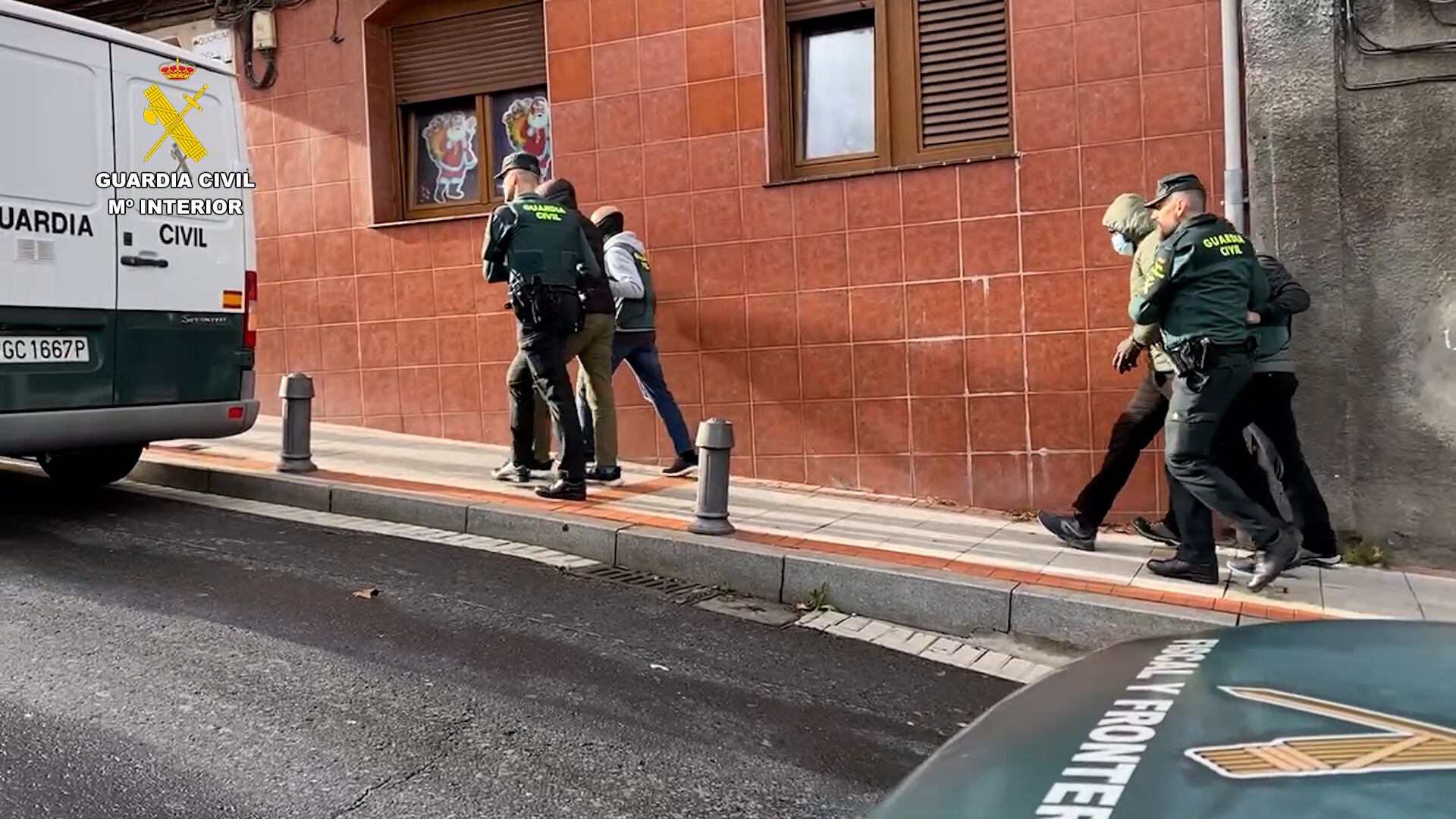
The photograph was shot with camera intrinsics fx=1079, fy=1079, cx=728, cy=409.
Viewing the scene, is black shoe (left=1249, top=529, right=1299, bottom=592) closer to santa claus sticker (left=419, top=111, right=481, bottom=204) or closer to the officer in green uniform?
the officer in green uniform

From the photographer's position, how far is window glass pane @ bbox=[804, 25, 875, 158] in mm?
7324

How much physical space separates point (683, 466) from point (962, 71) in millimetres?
3166

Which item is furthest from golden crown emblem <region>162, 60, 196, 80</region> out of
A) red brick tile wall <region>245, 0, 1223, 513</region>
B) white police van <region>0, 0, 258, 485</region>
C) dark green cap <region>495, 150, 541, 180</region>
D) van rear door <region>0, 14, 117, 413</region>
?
red brick tile wall <region>245, 0, 1223, 513</region>

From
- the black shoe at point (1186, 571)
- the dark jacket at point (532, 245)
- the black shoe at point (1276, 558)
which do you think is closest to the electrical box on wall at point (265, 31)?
the dark jacket at point (532, 245)

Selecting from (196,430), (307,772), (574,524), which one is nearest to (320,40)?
(196,430)

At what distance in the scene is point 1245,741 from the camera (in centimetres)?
141

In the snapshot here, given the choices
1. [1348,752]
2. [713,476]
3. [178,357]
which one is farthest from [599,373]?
[1348,752]

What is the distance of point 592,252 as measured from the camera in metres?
6.36

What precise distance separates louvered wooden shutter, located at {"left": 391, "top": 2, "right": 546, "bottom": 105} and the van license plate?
4179mm

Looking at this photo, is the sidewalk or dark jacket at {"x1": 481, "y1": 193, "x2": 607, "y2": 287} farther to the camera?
dark jacket at {"x1": 481, "y1": 193, "x2": 607, "y2": 287}

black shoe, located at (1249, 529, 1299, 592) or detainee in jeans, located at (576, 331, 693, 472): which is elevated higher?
detainee in jeans, located at (576, 331, 693, 472)

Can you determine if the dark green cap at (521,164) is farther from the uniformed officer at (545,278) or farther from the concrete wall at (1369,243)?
the concrete wall at (1369,243)

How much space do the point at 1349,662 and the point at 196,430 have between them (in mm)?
5654

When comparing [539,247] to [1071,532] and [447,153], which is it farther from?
[447,153]
